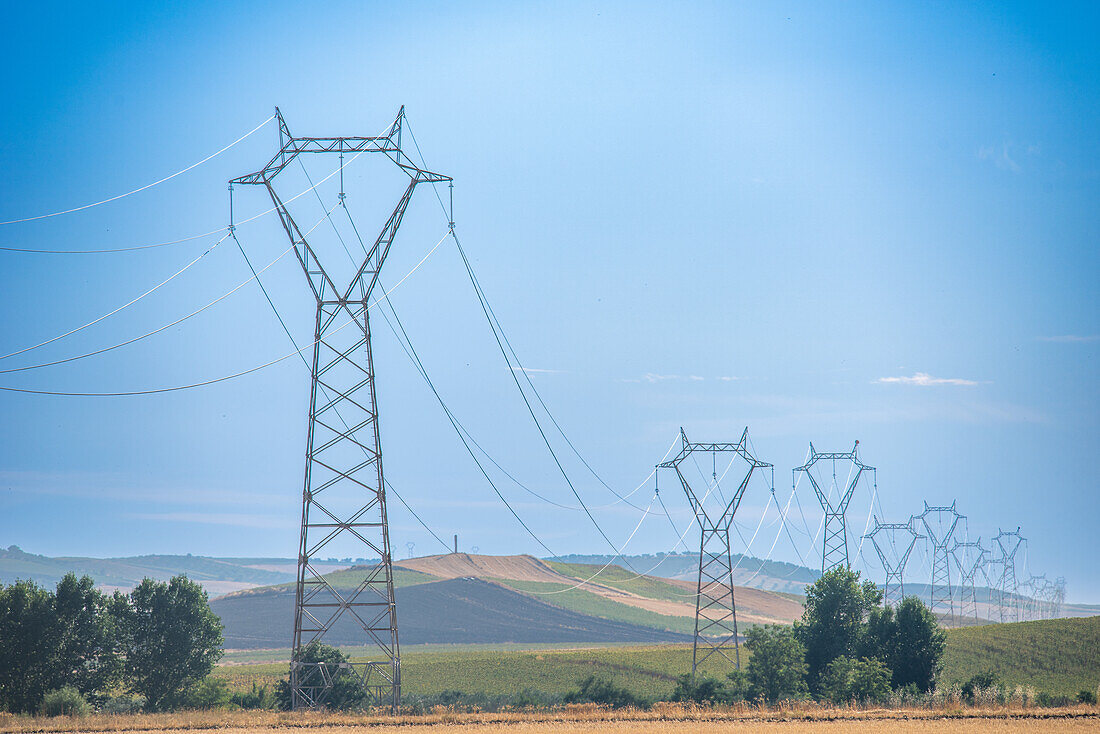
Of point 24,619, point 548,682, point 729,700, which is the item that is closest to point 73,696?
point 24,619

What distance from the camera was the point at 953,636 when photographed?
9825cm

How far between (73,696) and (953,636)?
80.1 m

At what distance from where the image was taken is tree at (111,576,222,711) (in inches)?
2331

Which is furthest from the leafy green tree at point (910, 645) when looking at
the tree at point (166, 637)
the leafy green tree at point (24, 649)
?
the leafy green tree at point (24, 649)

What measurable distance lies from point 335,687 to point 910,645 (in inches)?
1399

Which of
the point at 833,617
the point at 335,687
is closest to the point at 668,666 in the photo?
the point at 833,617

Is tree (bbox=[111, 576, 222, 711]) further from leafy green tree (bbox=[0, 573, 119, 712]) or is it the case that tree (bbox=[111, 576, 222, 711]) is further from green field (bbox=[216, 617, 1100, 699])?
green field (bbox=[216, 617, 1100, 699])

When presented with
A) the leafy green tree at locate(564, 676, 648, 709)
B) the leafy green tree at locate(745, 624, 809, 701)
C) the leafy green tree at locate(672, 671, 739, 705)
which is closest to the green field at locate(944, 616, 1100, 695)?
the leafy green tree at locate(745, 624, 809, 701)

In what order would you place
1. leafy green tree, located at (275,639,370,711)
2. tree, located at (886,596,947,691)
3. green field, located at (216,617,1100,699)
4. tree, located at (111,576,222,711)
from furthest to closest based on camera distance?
1. green field, located at (216,617,1100,699)
2. tree, located at (886,596,947,691)
3. tree, located at (111,576,222,711)
4. leafy green tree, located at (275,639,370,711)

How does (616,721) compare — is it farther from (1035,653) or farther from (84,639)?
(1035,653)

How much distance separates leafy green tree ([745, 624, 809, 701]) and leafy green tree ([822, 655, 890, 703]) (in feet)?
6.20

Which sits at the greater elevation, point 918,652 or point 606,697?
point 918,652

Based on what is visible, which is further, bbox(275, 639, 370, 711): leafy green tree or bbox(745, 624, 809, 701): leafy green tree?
→ bbox(745, 624, 809, 701): leafy green tree

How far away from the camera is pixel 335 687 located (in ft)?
159
